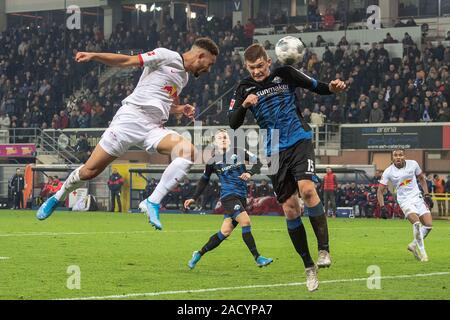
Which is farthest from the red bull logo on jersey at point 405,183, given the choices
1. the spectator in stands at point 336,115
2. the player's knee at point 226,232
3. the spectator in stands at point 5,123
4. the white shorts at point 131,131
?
the spectator in stands at point 5,123

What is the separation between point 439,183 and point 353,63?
7097mm

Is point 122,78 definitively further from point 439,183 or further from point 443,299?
point 443,299

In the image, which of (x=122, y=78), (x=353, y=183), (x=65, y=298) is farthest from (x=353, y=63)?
(x=65, y=298)

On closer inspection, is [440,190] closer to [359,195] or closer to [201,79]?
[359,195]

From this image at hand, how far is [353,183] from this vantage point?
36.5m

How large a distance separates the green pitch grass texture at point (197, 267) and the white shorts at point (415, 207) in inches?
29.7

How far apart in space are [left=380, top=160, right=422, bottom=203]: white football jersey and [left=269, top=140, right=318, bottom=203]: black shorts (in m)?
6.43

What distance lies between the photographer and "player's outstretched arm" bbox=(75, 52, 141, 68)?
10961 millimetres

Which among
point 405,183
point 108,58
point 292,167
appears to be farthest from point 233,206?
point 108,58

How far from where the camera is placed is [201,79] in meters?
44.4

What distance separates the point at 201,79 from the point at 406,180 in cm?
2774

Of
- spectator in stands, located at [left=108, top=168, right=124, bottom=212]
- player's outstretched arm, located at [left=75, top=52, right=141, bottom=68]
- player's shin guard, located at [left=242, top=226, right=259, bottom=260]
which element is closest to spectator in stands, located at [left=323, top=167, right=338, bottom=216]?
spectator in stands, located at [left=108, top=168, right=124, bottom=212]

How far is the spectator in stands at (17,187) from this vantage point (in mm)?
43125

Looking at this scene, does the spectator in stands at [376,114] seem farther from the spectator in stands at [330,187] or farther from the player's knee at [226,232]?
the player's knee at [226,232]
